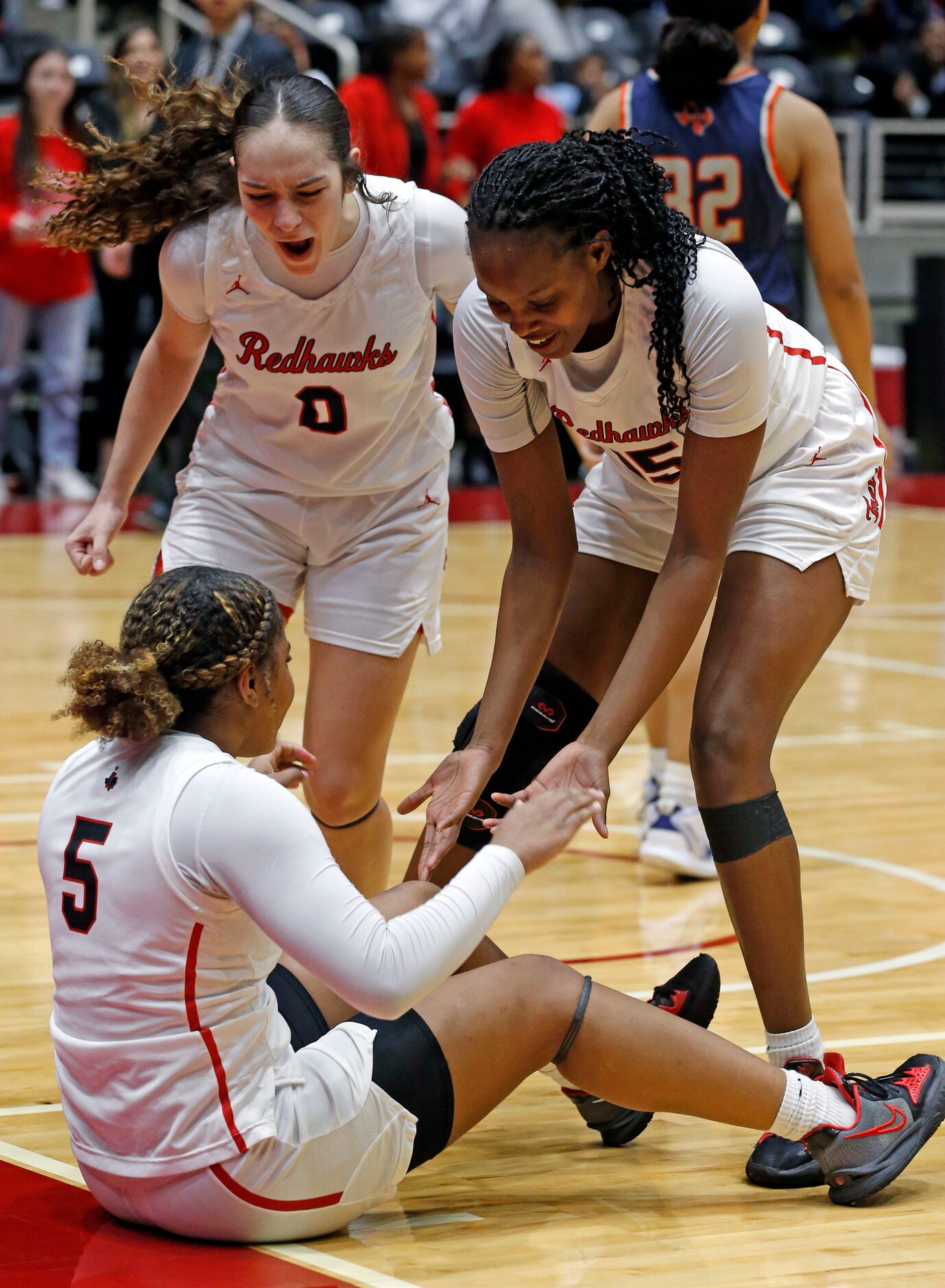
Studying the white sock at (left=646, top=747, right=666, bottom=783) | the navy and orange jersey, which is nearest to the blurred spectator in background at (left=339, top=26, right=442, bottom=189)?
the navy and orange jersey

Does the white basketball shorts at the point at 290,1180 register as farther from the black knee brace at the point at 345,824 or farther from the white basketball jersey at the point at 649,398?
the black knee brace at the point at 345,824

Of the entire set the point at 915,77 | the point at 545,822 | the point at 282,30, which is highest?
the point at 282,30

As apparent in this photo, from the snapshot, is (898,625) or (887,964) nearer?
(887,964)

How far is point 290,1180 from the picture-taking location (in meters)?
2.36

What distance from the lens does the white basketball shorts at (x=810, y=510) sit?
290 centimetres

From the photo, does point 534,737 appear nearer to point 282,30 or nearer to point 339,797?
point 339,797

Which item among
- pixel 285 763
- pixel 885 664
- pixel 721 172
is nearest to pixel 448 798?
pixel 285 763

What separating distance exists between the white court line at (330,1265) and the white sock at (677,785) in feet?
7.29

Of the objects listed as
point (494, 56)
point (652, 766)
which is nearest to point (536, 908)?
point (652, 766)

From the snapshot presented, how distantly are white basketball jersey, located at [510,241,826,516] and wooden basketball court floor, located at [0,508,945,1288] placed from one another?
997 mm

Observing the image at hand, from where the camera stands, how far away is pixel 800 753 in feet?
18.3

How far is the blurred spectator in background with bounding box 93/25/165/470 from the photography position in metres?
8.66

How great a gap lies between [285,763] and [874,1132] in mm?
938

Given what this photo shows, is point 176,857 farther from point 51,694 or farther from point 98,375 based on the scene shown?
point 98,375
